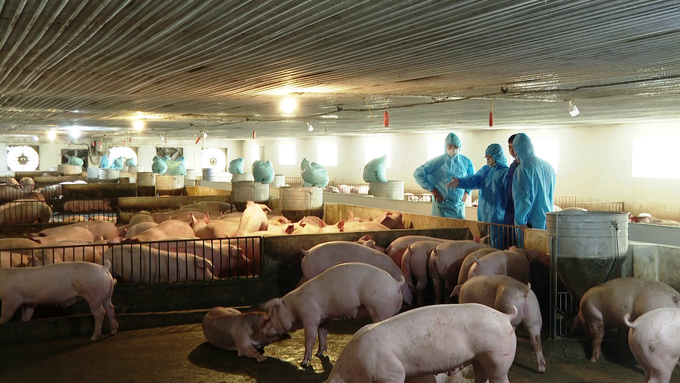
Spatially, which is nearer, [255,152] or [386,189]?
[386,189]

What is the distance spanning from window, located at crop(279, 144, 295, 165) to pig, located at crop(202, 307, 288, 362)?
23649 millimetres

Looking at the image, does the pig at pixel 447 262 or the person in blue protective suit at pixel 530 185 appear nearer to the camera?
the pig at pixel 447 262

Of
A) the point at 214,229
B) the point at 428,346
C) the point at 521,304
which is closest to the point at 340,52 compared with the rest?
the point at 521,304

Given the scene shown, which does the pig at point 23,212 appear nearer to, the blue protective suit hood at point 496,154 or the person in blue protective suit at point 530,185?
the blue protective suit hood at point 496,154

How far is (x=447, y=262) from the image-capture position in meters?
Result: 6.09

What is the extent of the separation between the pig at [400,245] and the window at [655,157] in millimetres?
9376

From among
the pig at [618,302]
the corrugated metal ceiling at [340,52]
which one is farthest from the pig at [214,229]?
the pig at [618,302]

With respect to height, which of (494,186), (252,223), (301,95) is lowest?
(252,223)

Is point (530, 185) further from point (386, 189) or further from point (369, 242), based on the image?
point (386, 189)

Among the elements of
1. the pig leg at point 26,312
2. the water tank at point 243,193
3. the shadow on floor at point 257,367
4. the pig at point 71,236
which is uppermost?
the water tank at point 243,193

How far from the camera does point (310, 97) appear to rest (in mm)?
9461

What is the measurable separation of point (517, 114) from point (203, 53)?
8.64 metres

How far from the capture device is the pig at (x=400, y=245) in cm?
663

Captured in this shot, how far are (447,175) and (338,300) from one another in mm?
4764
